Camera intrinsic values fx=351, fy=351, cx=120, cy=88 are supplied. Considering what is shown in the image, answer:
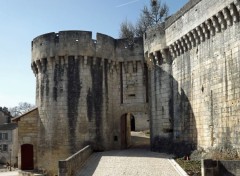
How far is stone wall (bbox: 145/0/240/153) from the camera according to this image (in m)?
11.9

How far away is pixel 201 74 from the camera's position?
14.1m

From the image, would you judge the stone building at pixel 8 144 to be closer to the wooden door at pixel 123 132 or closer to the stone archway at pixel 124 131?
the stone archway at pixel 124 131

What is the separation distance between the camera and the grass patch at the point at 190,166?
11315mm

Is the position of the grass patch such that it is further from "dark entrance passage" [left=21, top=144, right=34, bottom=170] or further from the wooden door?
"dark entrance passage" [left=21, top=144, right=34, bottom=170]

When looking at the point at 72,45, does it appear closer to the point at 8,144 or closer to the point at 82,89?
the point at 82,89

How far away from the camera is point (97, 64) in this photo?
18.8m

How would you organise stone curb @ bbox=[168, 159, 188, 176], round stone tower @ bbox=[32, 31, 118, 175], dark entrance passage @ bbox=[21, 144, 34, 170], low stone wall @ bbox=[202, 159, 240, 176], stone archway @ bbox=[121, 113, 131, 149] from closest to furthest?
1. low stone wall @ bbox=[202, 159, 240, 176]
2. stone curb @ bbox=[168, 159, 188, 176]
3. round stone tower @ bbox=[32, 31, 118, 175]
4. dark entrance passage @ bbox=[21, 144, 34, 170]
5. stone archway @ bbox=[121, 113, 131, 149]

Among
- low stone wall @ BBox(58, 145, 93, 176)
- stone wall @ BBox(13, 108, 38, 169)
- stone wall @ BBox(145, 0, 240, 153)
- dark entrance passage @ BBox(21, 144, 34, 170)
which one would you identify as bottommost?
dark entrance passage @ BBox(21, 144, 34, 170)

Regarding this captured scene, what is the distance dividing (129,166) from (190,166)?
2187 millimetres

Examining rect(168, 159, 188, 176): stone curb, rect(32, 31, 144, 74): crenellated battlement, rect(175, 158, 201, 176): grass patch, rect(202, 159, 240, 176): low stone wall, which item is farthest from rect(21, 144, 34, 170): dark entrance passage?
rect(202, 159, 240, 176): low stone wall

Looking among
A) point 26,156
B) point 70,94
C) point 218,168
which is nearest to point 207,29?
point 218,168

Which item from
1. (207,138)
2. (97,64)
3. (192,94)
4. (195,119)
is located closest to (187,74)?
(192,94)

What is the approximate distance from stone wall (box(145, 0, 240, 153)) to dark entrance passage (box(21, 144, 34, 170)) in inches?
263

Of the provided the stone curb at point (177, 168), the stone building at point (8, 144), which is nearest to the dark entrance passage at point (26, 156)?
the stone curb at point (177, 168)
